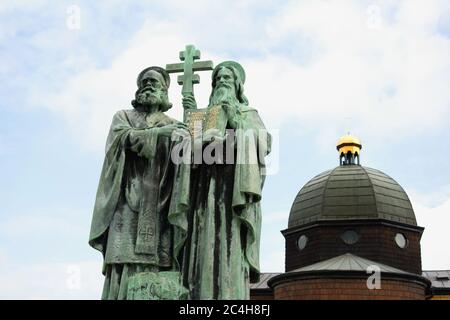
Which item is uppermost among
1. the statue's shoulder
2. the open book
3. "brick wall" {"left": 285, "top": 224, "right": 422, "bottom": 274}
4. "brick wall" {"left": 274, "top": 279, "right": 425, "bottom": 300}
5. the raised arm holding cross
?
"brick wall" {"left": 285, "top": 224, "right": 422, "bottom": 274}

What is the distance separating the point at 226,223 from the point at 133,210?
3.29ft

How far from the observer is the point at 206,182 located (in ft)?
25.1

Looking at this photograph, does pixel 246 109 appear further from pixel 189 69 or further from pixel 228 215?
pixel 228 215

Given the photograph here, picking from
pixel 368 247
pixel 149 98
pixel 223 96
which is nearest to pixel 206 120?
pixel 223 96

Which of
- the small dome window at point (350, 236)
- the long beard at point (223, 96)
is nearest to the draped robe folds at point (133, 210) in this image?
the long beard at point (223, 96)

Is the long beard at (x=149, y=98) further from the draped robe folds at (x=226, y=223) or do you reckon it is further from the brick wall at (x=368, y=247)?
the brick wall at (x=368, y=247)

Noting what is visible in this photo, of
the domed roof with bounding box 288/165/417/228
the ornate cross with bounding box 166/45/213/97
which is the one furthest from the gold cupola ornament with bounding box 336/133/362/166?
the ornate cross with bounding box 166/45/213/97

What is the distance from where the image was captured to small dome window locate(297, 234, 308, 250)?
44.7 meters

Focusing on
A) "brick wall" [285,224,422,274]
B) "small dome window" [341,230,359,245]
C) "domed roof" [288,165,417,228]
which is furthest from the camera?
"domed roof" [288,165,417,228]

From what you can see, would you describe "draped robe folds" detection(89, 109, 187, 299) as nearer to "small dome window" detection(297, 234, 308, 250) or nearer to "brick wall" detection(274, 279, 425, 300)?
"brick wall" detection(274, 279, 425, 300)

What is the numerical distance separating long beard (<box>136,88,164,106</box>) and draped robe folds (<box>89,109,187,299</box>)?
0.28 m
